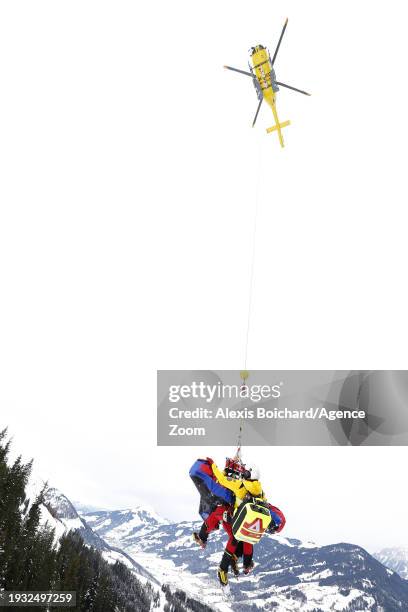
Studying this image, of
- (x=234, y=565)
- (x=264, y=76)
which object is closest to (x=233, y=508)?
(x=234, y=565)

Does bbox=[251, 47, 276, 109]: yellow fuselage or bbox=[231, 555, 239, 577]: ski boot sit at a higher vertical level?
bbox=[251, 47, 276, 109]: yellow fuselage

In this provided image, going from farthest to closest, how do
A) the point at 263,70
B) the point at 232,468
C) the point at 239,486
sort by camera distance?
the point at 263,70 < the point at 232,468 < the point at 239,486

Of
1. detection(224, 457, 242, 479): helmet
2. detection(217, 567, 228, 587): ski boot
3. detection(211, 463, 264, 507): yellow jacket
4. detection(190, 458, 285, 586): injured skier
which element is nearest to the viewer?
detection(190, 458, 285, 586): injured skier

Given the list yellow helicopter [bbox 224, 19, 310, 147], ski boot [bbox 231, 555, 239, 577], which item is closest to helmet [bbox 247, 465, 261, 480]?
ski boot [bbox 231, 555, 239, 577]

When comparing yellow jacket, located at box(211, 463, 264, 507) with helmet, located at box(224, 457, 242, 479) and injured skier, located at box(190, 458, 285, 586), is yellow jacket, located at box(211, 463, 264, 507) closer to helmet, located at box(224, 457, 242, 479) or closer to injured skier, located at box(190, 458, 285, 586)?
injured skier, located at box(190, 458, 285, 586)

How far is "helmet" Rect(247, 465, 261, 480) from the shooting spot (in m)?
15.0

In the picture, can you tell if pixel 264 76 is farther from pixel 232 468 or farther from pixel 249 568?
pixel 249 568

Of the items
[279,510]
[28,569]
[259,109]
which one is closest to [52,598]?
[28,569]

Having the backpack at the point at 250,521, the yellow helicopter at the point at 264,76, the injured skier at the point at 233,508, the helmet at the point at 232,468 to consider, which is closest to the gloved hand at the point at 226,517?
the injured skier at the point at 233,508

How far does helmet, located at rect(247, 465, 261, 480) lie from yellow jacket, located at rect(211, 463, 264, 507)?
0.23 m

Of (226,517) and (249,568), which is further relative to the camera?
(249,568)

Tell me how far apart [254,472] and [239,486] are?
75 centimetres

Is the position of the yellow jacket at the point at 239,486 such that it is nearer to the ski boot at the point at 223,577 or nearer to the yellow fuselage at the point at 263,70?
the ski boot at the point at 223,577

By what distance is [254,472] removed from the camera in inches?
596
